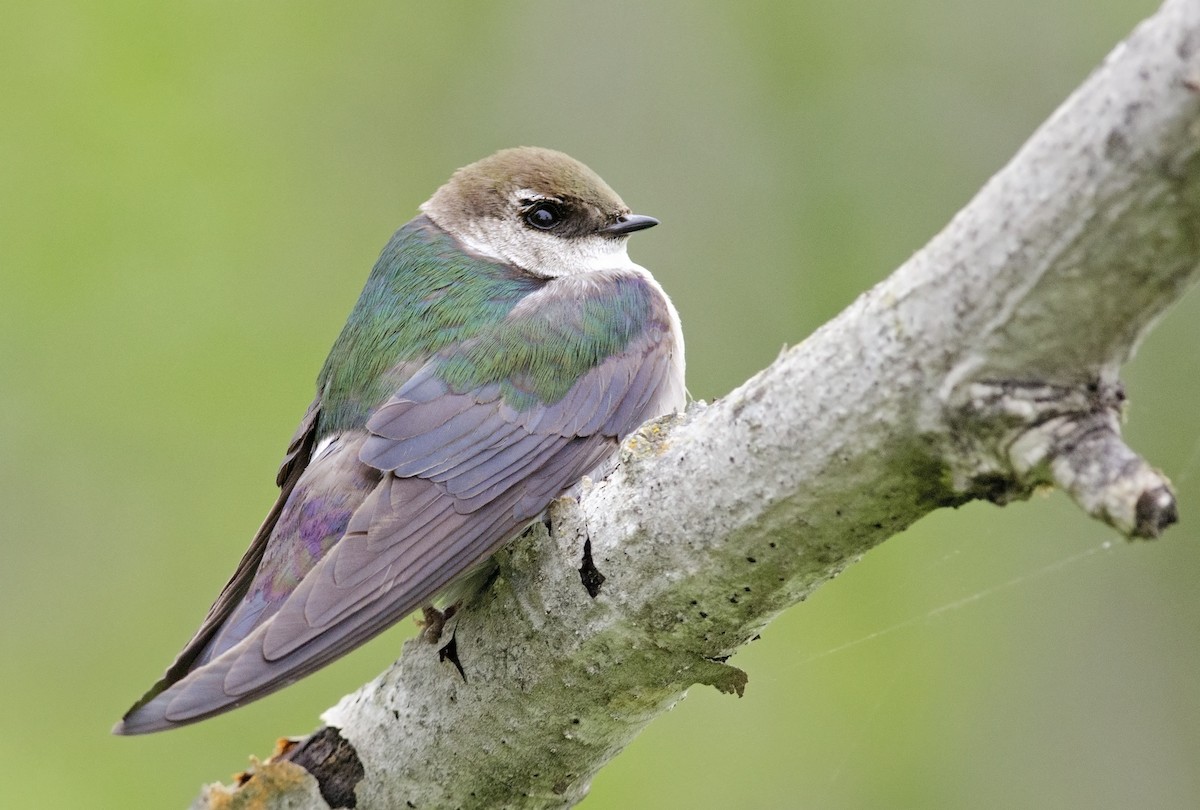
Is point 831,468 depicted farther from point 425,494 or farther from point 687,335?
point 687,335

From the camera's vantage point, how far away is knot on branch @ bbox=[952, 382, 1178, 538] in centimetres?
165

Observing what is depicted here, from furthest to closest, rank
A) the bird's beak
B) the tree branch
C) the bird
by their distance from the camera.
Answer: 1. the bird's beak
2. the bird
3. the tree branch

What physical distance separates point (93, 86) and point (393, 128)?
1540 mm

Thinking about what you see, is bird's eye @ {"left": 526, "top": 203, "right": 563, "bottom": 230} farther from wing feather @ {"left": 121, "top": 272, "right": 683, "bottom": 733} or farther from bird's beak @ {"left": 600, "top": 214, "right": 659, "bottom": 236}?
wing feather @ {"left": 121, "top": 272, "right": 683, "bottom": 733}

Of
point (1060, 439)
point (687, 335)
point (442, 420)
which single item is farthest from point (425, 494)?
point (687, 335)

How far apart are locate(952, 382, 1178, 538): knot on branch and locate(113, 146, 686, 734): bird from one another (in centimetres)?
126

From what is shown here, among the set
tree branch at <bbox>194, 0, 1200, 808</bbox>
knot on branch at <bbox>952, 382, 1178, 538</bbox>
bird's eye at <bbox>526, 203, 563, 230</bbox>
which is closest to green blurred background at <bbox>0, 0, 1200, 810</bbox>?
bird's eye at <bbox>526, 203, 563, 230</bbox>

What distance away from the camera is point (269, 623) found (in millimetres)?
2613

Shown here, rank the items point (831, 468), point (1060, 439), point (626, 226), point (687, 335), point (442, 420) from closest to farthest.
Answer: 1. point (1060, 439)
2. point (831, 468)
3. point (442, 420)
4. point (626, 226)
5. point (687, 335)

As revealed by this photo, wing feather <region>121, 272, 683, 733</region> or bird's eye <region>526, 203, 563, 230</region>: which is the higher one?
bird's eye <region>526, 203, 563, 230</region>

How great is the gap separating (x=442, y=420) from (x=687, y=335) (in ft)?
9.92

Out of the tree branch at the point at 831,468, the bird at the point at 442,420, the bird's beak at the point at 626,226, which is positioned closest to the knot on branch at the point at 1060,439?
the tree branch at the point at 831,468

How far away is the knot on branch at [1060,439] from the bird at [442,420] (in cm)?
126

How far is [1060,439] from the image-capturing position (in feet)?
5.59
